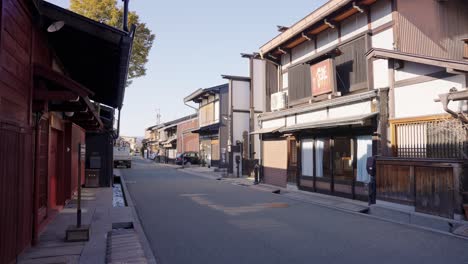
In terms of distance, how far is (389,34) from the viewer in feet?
45.1

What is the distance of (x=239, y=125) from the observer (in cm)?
3453

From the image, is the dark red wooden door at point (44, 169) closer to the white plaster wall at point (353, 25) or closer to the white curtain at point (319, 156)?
the white curtain at point (319, 156)

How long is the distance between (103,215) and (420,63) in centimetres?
1014

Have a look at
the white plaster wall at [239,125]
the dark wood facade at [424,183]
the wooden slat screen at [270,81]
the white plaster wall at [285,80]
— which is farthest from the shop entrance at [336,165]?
the white plaster wall at [239,125]

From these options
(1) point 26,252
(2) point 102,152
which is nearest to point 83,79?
(1) point 26,252

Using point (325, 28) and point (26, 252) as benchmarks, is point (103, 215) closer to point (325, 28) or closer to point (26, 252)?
point (26, 252)

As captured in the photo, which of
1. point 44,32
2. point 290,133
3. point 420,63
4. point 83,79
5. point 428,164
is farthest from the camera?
point 290,133

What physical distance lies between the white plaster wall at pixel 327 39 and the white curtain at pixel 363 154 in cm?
462

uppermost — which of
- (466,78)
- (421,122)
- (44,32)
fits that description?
(44,32)

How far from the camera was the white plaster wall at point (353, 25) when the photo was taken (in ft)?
49.8

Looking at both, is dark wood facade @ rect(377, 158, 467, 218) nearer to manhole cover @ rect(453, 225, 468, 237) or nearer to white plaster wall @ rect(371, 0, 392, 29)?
manhole cover @ rect(453, 225, 468, 237)

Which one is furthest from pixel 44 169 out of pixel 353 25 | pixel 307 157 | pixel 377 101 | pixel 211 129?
pixel 211 129

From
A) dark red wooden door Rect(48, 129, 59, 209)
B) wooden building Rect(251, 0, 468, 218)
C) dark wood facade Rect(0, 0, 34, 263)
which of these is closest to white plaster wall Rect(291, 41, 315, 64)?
wooden building Rect(251, 0, 468, 218)

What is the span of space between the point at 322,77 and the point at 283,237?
9.37 metres
